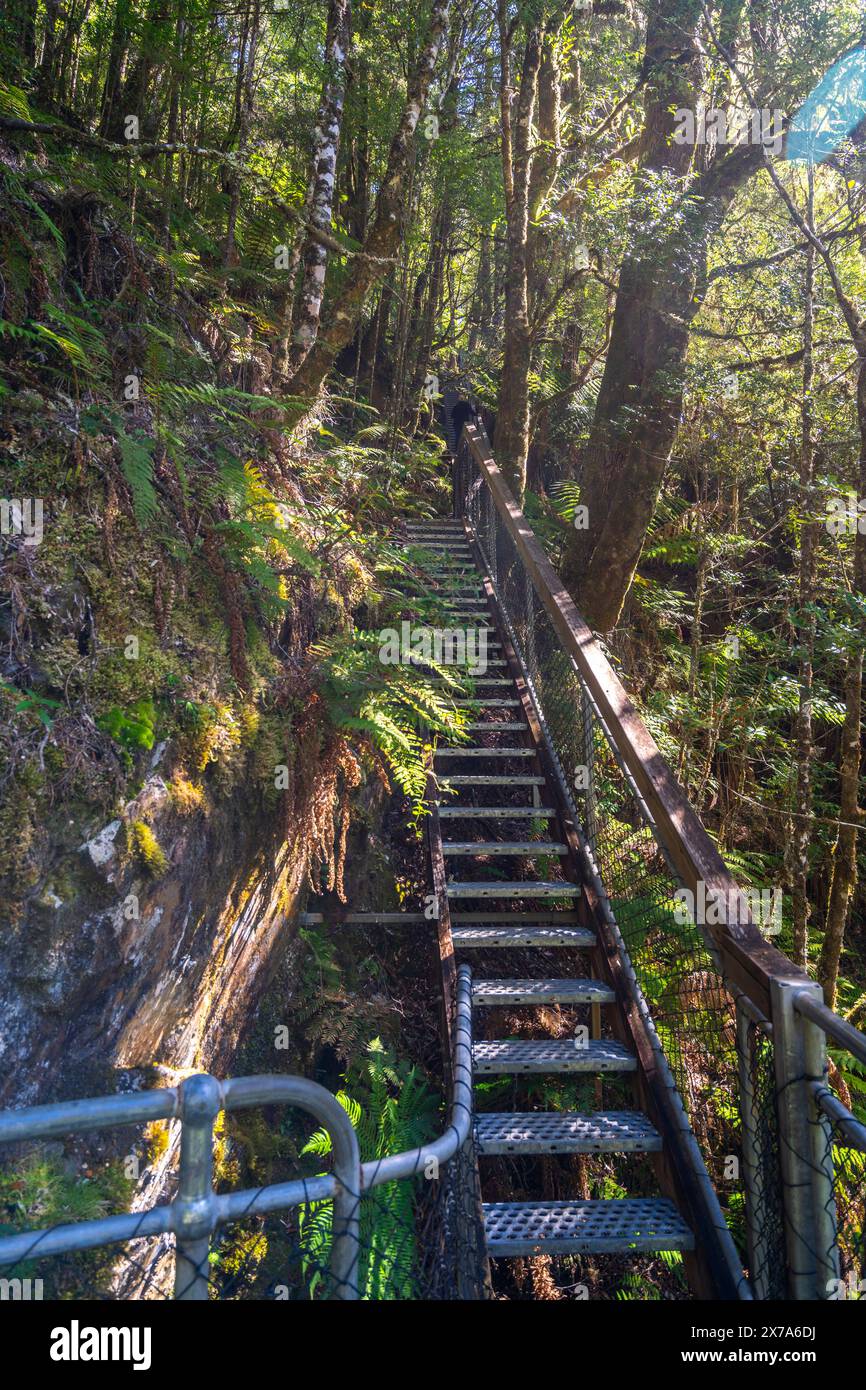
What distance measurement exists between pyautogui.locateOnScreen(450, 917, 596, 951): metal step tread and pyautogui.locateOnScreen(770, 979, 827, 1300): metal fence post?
1566 mm

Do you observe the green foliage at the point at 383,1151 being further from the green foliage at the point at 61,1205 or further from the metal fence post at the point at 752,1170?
the metal fence post at the point at 752,1170

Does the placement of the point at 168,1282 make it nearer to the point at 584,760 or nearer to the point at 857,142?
the point at 584,760

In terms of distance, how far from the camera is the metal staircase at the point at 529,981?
2.81 metres

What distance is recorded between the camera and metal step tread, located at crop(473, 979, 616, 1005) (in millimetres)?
3588

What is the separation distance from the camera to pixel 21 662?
260 cm

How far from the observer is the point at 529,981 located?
3.77 meters

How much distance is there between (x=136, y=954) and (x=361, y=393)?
949cm

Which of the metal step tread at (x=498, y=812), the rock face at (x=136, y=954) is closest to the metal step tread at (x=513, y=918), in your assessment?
the metal step tread at (x=498, y=812)

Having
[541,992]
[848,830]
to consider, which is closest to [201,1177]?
[541,992]

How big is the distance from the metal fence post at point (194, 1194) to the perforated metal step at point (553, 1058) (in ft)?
7.25

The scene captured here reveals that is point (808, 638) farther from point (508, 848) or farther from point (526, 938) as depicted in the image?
point (526, 938)

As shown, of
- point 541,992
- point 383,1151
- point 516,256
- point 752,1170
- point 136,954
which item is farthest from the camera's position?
point 516,256

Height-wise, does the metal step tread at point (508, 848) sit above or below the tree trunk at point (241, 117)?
below

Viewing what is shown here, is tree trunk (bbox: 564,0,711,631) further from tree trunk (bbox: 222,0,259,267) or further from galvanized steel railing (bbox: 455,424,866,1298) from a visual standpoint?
tree trunk (bbox: 222,0,259,267)
